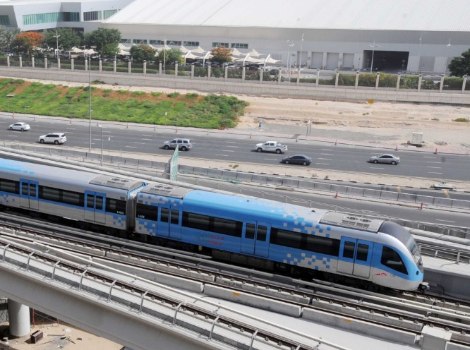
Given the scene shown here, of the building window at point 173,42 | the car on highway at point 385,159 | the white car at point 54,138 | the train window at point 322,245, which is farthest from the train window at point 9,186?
the building window at point 173,42

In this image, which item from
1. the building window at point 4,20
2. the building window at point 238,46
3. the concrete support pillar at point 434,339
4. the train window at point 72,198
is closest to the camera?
the concrete support pillar at point 434,339

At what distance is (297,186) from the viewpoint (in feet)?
123

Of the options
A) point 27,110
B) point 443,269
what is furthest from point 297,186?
point 27,110

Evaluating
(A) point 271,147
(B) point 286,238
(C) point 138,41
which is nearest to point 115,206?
(B) point 286,238

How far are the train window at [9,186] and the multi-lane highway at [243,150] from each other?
84.4 ft

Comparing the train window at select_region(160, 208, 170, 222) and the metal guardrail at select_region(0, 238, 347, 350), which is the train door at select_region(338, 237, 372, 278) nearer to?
the metal guardrail at select_region(0, 238, 347, 350)

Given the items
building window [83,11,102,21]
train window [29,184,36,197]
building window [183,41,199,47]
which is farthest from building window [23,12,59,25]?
train window [29,184,36,197]

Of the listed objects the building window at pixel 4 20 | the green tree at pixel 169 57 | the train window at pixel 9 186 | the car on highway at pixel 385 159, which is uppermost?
the building window at pixel 4 20

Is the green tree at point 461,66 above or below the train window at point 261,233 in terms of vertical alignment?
above

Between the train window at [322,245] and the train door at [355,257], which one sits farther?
the train window at [322,245]

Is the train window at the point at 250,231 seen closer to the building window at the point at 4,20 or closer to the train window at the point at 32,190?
the train window at the point at 32,190

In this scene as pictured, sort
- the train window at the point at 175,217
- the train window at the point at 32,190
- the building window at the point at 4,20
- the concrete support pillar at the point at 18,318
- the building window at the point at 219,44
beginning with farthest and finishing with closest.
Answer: the building window at the point at 4,20, the building window at the point at 219,44, the concrete support pillar at the point at 18,318, the train window at the point at 32,190, the train window at the point at 175,217

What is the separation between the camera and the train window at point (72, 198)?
23827 mm

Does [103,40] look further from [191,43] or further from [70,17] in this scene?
[70,17]
